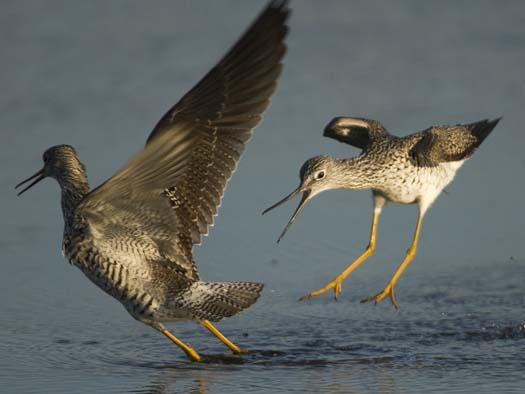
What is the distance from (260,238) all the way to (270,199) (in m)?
0.51

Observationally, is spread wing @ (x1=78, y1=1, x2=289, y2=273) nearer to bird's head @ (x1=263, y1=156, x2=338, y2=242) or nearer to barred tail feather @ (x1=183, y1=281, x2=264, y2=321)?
barred tail feather @ (x1=183, y1=281, x2=264, y2=321)

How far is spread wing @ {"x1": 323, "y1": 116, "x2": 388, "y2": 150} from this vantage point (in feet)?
Answer: 31.1

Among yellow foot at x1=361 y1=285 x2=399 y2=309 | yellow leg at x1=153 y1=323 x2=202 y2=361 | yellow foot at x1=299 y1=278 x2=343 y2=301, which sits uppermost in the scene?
yellow foot at x1=299 y1=278 x2=343 y2=301

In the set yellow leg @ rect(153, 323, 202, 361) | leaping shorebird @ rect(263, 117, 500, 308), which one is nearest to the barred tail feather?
yellow leg @ rect(153, 323, 202, 361)

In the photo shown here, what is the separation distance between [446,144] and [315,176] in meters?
1.25

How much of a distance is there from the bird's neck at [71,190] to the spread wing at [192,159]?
344 millimetres

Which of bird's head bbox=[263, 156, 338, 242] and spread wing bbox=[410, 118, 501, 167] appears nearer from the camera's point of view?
bird's head bbox=[263, 156, 338, 242]

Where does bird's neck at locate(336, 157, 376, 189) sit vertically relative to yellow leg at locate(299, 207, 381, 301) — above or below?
above

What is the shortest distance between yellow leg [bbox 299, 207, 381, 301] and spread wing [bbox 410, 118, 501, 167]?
580 millimetres

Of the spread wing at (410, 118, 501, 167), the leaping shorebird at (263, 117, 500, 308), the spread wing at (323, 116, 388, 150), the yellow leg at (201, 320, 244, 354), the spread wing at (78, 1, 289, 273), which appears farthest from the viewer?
the spread wing at (323, 116, 388, 150)

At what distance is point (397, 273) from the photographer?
28.3 ft

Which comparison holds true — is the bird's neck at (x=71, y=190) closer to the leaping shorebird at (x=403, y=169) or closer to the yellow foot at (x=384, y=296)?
the leaping shorebird at (x=403, y=169)

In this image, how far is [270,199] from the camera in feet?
31.2

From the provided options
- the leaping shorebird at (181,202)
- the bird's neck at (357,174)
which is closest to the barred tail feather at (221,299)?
the leaping shorebird at (181,202)
